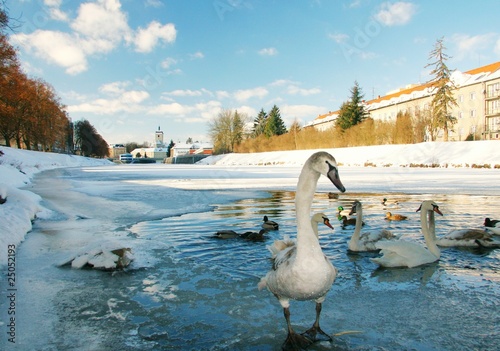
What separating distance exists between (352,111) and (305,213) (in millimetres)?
58640

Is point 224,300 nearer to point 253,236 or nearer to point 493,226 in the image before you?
point 253,236

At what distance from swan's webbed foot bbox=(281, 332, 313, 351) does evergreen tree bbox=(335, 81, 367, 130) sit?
57542mm

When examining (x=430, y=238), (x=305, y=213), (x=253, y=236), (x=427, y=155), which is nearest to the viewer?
(x=305, y=213)

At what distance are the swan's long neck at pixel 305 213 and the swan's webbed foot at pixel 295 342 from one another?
2.17 feet

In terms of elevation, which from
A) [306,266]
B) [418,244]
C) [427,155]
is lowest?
[418,244]

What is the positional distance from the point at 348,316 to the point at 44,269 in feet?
12.6

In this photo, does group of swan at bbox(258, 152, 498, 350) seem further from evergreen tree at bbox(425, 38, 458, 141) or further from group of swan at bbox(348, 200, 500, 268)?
evergreen tree at bbox(425, 38, 458, 141)

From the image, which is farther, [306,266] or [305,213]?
[305,213]

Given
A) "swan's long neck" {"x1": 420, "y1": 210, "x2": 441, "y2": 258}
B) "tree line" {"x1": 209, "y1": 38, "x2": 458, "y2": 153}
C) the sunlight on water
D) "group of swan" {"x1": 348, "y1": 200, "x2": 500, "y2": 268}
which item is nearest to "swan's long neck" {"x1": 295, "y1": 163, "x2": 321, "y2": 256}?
the sunlight on water

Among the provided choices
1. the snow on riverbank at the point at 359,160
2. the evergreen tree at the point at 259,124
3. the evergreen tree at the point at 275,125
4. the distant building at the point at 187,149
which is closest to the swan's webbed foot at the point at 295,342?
the snow on riverbank at the point at 359,160

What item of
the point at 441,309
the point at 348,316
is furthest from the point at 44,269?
the point at 441,309

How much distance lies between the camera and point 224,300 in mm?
3766

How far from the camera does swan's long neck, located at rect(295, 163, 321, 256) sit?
2.80m

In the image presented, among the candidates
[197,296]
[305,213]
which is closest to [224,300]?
[197,296]
